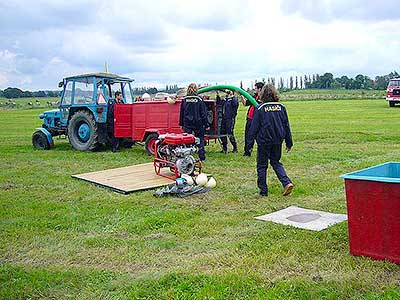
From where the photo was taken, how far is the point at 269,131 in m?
6.68

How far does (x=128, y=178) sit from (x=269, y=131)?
2991 mm

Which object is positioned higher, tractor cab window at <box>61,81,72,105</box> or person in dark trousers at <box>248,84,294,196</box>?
tractor cab window at <box>61,81,72,105</box>

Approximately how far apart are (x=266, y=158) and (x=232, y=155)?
14.5ft

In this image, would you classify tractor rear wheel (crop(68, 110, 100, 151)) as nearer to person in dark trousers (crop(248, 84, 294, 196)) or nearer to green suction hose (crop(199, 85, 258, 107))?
green suction hose (crop(199, 85, 258, 107))

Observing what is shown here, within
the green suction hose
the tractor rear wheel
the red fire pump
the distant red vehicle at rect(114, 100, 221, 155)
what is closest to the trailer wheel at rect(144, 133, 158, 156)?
the distant red vehicle at rect(114, 100, 221, 155)

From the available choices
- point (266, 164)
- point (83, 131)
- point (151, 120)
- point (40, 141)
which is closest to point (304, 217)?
point (266, 164)

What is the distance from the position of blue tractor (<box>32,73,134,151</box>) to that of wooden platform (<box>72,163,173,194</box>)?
3220 millimetres

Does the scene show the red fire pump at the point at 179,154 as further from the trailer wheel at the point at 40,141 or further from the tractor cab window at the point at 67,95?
the trailer wheel at the point at 40,141

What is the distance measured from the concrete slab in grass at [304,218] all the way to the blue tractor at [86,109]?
760 centimetres

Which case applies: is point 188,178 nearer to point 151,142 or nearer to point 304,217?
point 304,217

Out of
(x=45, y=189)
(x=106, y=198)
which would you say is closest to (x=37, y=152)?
(x=45, y=189)

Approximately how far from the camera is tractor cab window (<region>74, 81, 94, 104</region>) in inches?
501

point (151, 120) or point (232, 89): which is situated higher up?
point (232, 89)

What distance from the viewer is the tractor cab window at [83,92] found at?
12.7m
